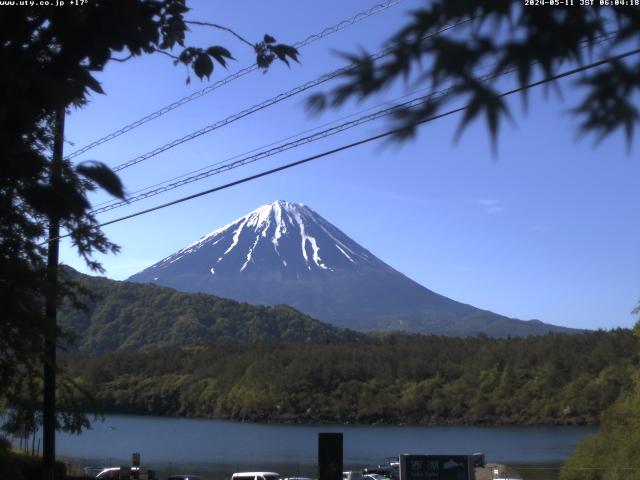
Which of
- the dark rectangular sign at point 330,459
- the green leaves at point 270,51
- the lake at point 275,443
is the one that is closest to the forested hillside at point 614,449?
the lake at point 275,443

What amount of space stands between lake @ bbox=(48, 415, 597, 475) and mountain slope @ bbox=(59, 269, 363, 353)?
4517 centimetres

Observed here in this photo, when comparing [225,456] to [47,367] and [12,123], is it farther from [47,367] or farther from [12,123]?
[12,123]

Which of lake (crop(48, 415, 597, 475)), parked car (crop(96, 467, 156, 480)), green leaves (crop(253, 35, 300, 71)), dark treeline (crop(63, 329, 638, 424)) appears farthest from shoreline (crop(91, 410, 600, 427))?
green leaves (crop(253, 35, 300, 71))

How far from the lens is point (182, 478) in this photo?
107 feet

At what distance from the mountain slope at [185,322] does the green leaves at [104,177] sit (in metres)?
142

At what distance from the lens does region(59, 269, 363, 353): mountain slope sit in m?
154

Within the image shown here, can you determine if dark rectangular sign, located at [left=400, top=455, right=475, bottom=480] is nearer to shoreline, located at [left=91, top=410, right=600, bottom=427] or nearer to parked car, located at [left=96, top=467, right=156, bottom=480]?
parked car, located at [left=96, top=467, right=156, bottom=480]

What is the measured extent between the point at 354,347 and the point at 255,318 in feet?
148

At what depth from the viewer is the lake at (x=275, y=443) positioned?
59.5 m

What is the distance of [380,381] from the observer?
11919cm

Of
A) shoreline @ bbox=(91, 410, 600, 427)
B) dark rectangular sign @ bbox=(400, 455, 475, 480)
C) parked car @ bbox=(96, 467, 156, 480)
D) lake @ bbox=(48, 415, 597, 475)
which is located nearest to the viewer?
dark rectangular sign @ bbox=(400, 455, 475, 480)

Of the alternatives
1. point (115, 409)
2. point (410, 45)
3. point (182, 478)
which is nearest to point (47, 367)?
point (410, 45)

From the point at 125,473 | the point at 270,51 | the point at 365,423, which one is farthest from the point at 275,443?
the point at 270,51

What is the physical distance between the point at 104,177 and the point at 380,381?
383 ft
